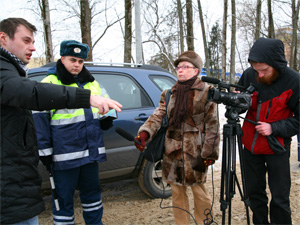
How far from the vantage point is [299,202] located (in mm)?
3230

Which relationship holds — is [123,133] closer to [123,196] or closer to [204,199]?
[204,199]

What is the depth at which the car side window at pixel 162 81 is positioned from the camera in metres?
3.70

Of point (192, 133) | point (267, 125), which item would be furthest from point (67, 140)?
point (267, 125)

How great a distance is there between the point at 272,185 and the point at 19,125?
2.16m

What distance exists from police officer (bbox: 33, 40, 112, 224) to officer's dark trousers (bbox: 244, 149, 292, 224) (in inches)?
58.7

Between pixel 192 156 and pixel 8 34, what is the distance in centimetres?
182

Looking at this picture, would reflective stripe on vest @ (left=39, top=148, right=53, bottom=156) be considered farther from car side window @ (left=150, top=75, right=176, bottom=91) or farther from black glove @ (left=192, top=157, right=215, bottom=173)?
car side window @ (left=150, top=75, right=176, bottom=91)

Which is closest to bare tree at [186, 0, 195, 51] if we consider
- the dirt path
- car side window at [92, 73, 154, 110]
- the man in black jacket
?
the dirt path

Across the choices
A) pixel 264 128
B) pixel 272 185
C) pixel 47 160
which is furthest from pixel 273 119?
pixel 47 160

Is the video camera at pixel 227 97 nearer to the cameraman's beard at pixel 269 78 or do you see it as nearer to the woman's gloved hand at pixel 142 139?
the cameraman's beard at pixel 269 78

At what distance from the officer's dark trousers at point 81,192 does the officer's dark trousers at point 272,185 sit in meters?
1.54

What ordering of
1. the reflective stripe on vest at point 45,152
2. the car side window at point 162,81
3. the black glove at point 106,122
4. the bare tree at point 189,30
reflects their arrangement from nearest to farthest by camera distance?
1. the reflective stripe on vest at point 45,152
2. the black glove at point 106,122
3. the car side window at point 162,81
4. the bare tree at point 189,30

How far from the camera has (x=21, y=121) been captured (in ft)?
4.93

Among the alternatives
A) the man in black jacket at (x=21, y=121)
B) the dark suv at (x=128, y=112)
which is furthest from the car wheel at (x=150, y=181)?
the man in black jacket at (x=21, y=121)
